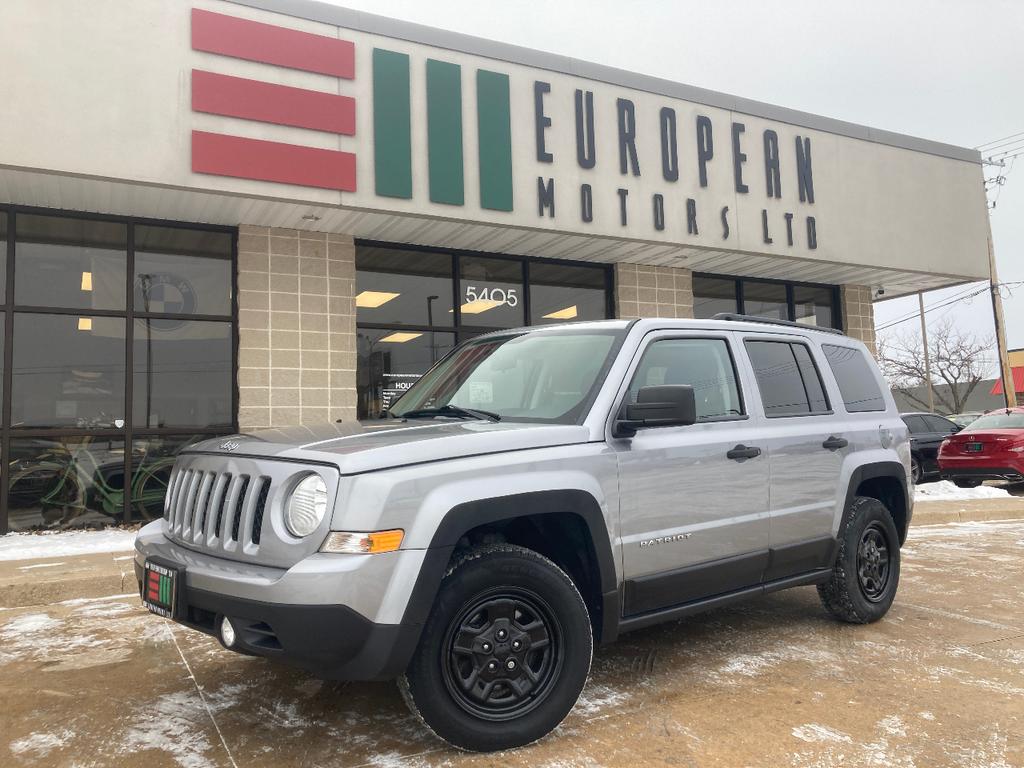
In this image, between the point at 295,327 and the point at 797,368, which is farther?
the point at 295,327

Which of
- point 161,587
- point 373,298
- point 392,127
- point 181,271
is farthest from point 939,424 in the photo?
point 161,587

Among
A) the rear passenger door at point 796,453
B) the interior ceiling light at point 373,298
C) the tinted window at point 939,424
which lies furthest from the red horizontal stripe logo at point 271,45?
the tinted window at point 939,424

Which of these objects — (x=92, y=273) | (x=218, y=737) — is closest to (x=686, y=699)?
(x=218, y=737)

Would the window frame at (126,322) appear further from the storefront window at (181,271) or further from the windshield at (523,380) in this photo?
the windshield at (523,380)

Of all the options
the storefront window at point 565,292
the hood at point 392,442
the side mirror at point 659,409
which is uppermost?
the storefront window at point 565,292

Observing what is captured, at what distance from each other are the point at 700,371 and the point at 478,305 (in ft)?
24.7

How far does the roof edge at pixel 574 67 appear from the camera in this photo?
29.2 ft

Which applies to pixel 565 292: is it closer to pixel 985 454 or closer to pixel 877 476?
pixel 877 476

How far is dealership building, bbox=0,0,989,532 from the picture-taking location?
7996mm

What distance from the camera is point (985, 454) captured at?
1327 cm

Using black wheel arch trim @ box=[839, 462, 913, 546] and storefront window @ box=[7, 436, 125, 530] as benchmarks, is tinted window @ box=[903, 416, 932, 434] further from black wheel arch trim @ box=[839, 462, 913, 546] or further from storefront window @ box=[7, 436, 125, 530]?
storefront window @ box=[7, 436, 125, 530]

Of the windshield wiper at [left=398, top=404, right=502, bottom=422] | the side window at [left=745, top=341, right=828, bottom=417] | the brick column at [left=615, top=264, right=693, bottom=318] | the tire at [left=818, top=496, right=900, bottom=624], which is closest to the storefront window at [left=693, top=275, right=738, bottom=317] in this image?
the brick column at [left=615, top=264, right=693, bottom=318]

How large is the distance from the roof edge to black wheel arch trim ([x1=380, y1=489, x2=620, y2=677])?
301 inches

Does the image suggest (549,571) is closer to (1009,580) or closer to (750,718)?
(750,718)
